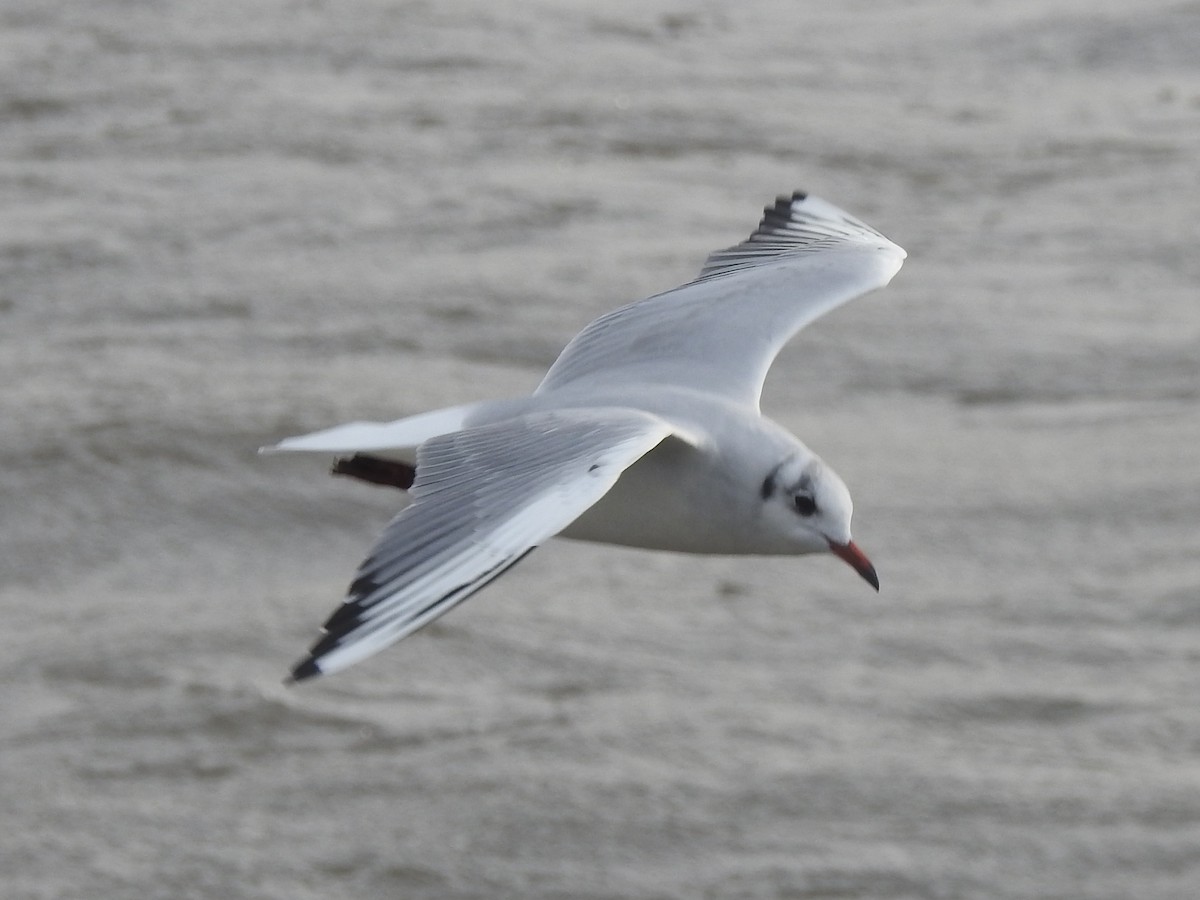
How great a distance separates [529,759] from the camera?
760 centimetres

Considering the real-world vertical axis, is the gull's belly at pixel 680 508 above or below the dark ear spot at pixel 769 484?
below

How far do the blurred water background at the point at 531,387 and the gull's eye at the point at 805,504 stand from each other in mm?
2668

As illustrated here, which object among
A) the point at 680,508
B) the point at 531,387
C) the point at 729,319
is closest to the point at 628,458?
the point at 680,508

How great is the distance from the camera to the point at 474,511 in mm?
4172

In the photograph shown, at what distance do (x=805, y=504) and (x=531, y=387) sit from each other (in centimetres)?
447

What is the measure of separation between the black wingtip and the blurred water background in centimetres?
370

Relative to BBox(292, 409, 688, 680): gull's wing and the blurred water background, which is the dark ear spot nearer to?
BBox(292, 409, 688, 680): gull's wing

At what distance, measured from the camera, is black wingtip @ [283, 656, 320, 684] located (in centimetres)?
354

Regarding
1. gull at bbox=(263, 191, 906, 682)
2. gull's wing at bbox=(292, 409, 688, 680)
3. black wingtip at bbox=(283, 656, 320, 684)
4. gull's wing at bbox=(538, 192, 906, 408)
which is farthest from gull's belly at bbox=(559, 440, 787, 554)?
black wingtip at bbox=(283, 656, 320, 684)

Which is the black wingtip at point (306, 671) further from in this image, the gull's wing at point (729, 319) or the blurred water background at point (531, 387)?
the blurred water background at point (531, 387)

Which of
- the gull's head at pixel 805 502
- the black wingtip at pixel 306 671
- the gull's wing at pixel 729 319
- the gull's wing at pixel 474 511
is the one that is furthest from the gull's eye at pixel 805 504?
the black wingtip at pixel 306 671

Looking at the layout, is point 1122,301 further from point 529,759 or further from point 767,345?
point 767,345

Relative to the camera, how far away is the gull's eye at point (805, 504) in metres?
4.69

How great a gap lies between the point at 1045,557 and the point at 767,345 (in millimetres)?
3495
